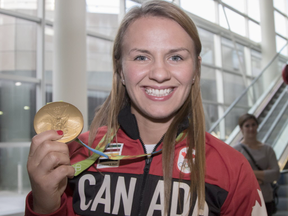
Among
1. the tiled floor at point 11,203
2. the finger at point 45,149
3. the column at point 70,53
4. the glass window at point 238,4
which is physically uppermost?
the glass window at point 238,4

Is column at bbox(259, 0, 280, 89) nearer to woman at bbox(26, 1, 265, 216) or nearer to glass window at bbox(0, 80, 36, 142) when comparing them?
glass window at bbox(0, 80, 36, 142)

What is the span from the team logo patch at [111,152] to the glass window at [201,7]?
35.2 feet

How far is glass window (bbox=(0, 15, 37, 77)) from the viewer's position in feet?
22.8

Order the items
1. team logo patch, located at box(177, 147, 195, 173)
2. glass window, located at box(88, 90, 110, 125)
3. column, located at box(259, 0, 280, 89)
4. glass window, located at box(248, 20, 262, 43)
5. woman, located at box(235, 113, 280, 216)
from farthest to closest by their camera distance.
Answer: glass window, located at box(248, 20, 262, 43) → column, located at box(259, 0, 280, 89) → glass window, located at box(88, 90, 110, 125) → woman, located at box(235, 113, 280, 216) → team logo patch, located at box(177, 147, 195, 173)

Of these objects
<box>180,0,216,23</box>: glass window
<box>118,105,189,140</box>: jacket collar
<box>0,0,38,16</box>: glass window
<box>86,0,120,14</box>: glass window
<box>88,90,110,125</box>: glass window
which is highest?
<box>180,0,216,23</box>: glass window

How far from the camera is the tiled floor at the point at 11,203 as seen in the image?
610 centimetres

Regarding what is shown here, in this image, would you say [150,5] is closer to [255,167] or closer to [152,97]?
[152,97]

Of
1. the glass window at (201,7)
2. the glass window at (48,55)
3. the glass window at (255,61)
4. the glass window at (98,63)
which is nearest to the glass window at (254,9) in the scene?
the glass window at (255,61)

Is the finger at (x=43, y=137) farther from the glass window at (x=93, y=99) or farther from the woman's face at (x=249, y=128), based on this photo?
the glass window at (x=93, y=99)

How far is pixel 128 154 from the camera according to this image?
164cm

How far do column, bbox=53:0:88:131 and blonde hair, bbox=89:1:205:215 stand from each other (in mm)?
4932

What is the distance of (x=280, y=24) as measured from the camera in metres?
18.0

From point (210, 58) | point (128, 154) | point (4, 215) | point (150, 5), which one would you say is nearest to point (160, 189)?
point (128, 154)

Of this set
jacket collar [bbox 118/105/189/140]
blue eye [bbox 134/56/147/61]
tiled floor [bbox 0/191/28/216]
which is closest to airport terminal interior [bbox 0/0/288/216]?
tiled floor [bbox 0/191/28/216]
